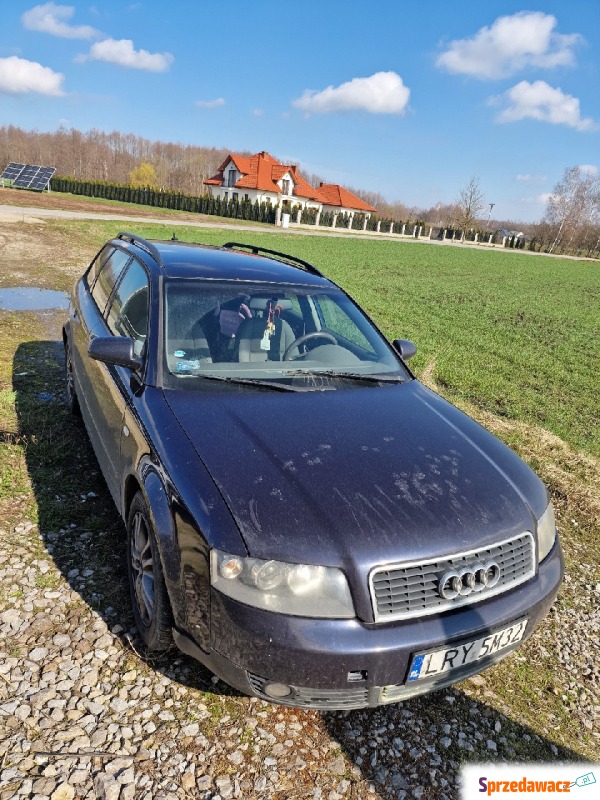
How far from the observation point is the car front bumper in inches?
73.2

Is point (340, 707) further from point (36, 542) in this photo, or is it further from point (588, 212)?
point (588, 212)

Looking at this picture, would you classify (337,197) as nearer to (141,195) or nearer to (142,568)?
(141,195)

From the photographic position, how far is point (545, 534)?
248cm

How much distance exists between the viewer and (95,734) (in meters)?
2.14

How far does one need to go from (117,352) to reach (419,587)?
1.92 m

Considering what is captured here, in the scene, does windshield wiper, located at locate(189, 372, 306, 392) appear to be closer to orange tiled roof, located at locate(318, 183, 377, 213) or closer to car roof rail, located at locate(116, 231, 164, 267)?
car roof rail, located at locate(116, 231, 164, 267)

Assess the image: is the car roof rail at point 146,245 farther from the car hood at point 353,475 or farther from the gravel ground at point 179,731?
the gravel ground at point 179,731

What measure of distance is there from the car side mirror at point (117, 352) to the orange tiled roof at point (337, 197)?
8301 cm

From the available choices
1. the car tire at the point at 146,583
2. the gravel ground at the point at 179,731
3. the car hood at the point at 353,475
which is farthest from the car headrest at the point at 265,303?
the gravel ground at the point at 179,731

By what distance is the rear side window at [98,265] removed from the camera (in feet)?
15.1

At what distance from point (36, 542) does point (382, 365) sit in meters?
2.38

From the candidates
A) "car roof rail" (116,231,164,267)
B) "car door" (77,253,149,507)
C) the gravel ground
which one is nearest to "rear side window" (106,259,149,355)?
"car door" (77,253,149,507)

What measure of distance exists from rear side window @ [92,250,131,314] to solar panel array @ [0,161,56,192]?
178 feet

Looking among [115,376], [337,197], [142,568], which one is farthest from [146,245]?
[337,197]
